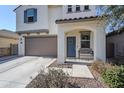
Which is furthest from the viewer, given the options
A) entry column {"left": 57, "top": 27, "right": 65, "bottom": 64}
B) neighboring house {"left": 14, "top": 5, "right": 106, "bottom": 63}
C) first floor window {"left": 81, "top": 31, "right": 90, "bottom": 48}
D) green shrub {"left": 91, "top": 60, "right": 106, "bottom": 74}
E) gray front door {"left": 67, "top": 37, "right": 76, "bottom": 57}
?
gray front door {"left": 67, "top": 37, "right": 76, "bottom": 57}

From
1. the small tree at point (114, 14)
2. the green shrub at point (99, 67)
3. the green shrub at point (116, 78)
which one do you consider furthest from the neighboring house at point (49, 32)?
the green shrub at point (116, 78)

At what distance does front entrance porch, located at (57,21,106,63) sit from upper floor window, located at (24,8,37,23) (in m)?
5.25

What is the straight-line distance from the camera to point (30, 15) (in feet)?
61.0

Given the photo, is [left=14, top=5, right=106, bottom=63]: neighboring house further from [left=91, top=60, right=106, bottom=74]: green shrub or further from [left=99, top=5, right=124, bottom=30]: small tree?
[left=99, top=5, right=124, bottom=30]: small tree

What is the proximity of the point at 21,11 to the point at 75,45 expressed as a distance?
8.56 meters

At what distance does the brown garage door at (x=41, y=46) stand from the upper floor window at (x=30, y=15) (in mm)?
2242

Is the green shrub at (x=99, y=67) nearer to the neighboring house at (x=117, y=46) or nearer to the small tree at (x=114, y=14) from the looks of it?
the small tree at (x=114, y=14)

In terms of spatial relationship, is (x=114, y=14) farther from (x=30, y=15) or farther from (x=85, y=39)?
(x=30, y=15)

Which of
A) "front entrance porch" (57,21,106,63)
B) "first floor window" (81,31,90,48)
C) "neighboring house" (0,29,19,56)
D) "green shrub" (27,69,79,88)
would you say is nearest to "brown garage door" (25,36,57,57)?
"front entrance porch" (57,21,106,63)

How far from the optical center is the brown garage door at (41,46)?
18188 mm

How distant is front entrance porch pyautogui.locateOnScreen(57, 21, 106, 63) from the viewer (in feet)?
37.7

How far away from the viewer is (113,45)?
18.8 metres
